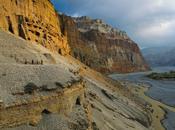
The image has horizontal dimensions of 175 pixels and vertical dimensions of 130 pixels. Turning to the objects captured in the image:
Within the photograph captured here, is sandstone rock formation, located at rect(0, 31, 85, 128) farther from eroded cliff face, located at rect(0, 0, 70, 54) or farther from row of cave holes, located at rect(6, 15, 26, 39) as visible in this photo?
eroded cliff face, located at rect(0, 0, 70, 54)

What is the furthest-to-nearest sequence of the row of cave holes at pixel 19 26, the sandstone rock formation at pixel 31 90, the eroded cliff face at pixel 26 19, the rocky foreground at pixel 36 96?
the eroded cliff face at pixel 26 19 < the row of cave holes at pixel 19 26 < the rocky foreground at pixel 36 96 < the sandstone rock formation at pixel 31 90

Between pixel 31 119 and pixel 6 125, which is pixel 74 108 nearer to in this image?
pixel 31 119

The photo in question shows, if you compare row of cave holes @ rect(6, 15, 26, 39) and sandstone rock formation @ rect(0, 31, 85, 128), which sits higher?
row of cave holes @ rect(6, 15, 26, 39)

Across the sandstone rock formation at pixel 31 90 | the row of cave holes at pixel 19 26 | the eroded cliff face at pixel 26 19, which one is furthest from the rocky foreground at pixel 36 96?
the eroded cliff face at pixel 26 19

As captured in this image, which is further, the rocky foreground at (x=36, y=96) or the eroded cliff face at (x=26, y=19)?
the eroded cliff face at (x=26, y=19)

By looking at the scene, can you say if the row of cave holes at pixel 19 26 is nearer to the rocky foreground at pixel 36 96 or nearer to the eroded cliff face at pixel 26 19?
the eroded cliff face at pixel 26 19

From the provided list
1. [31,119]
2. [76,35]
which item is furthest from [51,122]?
[76,35]

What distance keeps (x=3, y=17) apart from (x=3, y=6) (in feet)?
9.33

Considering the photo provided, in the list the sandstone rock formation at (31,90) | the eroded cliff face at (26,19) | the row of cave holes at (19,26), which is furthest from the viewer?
the eroded cliff face at (26,19)

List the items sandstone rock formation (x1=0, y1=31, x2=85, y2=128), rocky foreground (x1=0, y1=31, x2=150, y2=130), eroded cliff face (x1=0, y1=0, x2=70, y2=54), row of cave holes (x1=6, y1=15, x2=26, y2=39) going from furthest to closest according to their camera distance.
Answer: eroded cliff face (x1=0, y1=0, x2=70, y2=54), row of cave holes (x1=6, y1=15, x2=26, y2=39), rocky foreground (x1=0, y1=31, x2=150, y2=130), sandstone rock formation (x1=0, y1=31, x2=85, y2=128)

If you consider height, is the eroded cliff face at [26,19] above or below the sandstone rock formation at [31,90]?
above

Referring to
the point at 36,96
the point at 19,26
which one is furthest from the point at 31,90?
the point at 19,26

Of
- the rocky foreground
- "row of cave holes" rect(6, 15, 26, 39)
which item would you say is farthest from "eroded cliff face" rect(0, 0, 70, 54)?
the rocky foreground

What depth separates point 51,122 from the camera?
2134 cm
